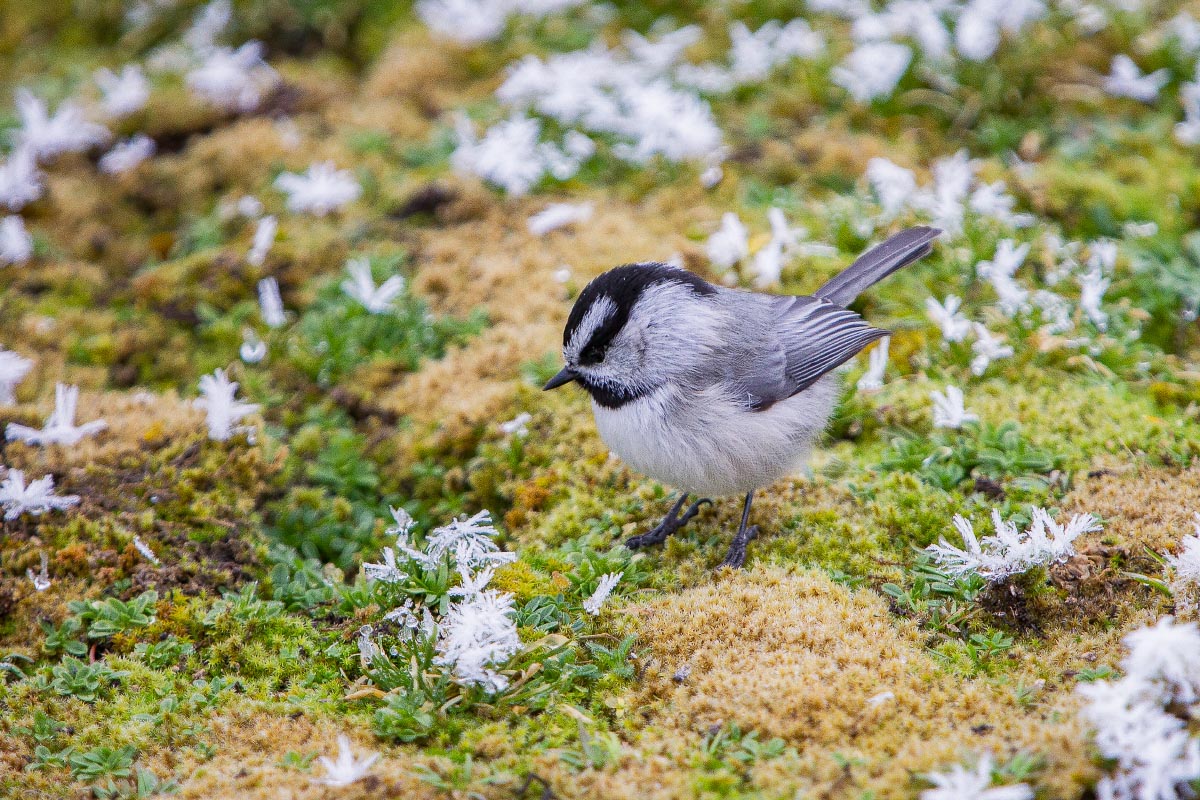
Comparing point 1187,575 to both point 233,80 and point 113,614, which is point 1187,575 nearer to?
point 113,614

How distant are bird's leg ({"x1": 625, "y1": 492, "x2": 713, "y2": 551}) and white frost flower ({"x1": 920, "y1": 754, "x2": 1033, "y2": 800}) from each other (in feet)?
5.57

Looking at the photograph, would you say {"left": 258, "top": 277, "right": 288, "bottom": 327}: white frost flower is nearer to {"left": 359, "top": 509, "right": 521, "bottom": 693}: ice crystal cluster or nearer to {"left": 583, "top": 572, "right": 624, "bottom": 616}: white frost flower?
{"left": 359, "top": 509, "right": 521, "bottom": 693}: ice crystal cluster

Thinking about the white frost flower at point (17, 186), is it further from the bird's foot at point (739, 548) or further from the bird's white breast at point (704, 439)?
the bird's foot at point (739, 548)

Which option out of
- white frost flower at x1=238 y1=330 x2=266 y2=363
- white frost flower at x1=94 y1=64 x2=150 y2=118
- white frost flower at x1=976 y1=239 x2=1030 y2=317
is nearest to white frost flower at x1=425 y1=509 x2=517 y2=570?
white frost flower at x1=238 y1=330 x2=266 y2=363

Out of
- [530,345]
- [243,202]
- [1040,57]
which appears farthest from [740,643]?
[1040,57]

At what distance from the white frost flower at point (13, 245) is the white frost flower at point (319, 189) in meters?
1.58

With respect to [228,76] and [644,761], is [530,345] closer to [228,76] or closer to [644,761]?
[644,761]

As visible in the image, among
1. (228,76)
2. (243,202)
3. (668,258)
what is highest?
(228,76)

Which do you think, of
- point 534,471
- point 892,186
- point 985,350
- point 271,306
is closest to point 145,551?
point 534,471

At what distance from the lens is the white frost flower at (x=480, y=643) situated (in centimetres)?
320

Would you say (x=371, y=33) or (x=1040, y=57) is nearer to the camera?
(x=1040, y=57)

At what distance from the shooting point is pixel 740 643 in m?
3.43

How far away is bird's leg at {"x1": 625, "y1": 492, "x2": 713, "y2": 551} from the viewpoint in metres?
4.18

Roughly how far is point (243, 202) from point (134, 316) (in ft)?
3.79
